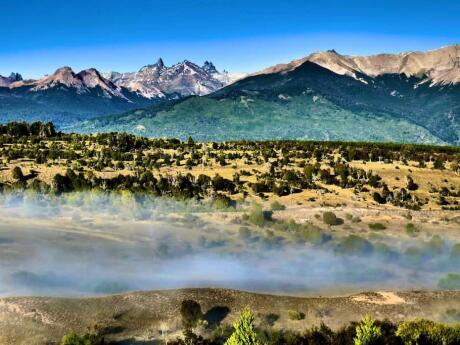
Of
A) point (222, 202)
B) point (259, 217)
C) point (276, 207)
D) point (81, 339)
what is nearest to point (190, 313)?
point (81, 339)

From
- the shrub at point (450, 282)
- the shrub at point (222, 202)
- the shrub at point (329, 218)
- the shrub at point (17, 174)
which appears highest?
the shrub at point (17, 174)

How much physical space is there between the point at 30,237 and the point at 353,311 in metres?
60.8

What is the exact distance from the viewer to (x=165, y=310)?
217 ft

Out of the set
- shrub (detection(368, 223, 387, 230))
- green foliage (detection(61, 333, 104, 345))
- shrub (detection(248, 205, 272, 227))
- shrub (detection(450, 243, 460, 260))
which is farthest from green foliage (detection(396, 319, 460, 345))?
shrub (detection(368, 223, 387, 230))

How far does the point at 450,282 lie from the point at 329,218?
39378mm

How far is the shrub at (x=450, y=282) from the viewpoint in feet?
266

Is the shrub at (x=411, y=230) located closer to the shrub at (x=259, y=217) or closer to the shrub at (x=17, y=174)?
the shrub at (x=259, y=217)

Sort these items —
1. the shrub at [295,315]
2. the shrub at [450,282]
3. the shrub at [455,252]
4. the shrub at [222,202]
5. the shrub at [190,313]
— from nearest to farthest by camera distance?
the shrub at [190,313], the shrub at [295,315], the shrub at [450,282], the shrub at [455,252], the shrub at [222,202]

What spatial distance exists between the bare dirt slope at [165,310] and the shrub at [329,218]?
41384 millimetres

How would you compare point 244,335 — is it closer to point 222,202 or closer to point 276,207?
point 222,202

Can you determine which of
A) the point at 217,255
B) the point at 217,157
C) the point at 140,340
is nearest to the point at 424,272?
the point at 217,255

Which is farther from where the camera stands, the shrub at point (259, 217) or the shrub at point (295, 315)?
the shrub at point (259, 217)

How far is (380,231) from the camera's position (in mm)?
114375

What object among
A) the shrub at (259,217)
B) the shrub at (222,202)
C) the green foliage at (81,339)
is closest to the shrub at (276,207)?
the shrub at (259,217)
